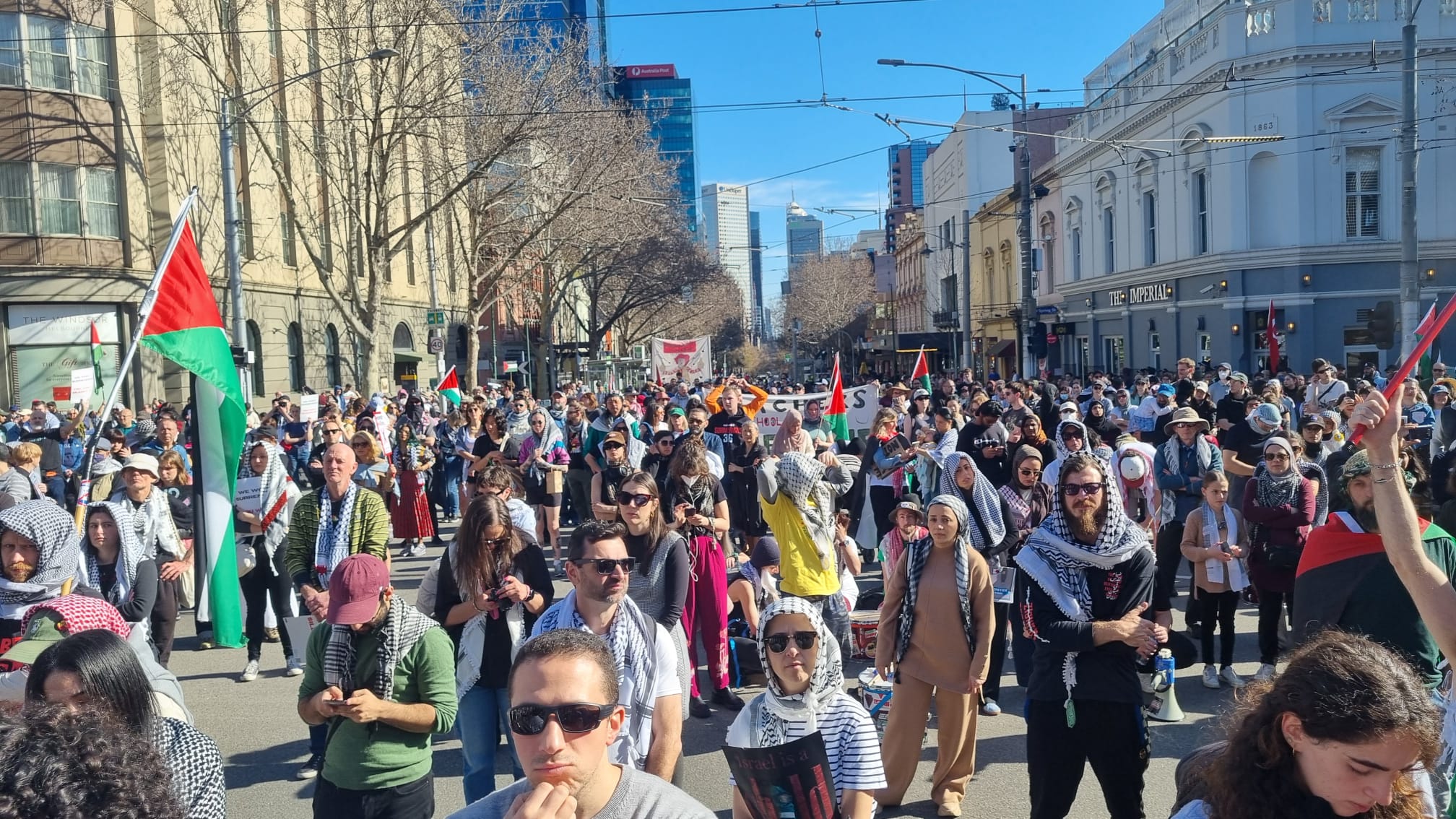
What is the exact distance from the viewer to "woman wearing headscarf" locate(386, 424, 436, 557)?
1311cm

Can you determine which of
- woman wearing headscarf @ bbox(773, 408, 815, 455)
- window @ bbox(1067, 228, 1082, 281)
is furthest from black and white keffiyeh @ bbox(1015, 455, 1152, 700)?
window @ bbox(1067, 228, 1082, 281)

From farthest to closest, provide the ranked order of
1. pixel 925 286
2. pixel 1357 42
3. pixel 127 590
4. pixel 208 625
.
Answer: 1. pixel 925 286
2. pixel 1357 42
3. pixel 208 625
4. pixel 127 590

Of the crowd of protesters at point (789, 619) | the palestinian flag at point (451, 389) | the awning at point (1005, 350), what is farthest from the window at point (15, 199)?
the awning at point (1005, 350)

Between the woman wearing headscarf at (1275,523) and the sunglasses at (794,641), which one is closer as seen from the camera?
the sunglasses at (794,641)

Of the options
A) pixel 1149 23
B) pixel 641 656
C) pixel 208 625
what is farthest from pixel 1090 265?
pixel 641 656

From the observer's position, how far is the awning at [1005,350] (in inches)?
2051

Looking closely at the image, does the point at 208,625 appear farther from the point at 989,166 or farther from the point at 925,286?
the point at 925,286

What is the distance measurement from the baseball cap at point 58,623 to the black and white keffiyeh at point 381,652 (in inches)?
32.7

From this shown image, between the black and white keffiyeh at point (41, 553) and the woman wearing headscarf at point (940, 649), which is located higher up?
the black and white keffiyeh at point (41, 553)

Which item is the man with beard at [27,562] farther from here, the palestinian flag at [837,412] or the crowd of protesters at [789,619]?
the palestinian flag at [837,412]

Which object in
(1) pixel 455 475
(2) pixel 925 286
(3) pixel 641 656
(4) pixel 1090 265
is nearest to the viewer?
(3) pixel 641 656

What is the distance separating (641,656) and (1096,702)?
174 cm

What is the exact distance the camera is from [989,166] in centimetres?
6481

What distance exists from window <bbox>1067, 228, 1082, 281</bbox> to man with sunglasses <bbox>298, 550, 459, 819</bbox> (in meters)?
41.6
